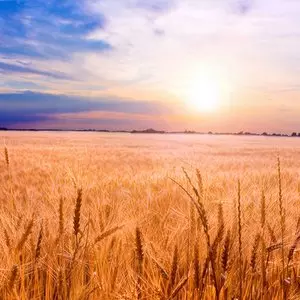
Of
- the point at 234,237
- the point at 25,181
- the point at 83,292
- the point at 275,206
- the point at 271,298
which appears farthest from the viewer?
the point at 25,181

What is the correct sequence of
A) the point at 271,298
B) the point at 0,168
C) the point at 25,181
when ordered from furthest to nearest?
the point at 0,168 < the point at 25,181 < the point at 271,298

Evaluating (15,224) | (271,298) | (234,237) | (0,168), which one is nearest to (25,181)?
(0,168)

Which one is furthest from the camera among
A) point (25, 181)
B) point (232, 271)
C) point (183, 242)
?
point (25, 181)

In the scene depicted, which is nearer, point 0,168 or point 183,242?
point 183,242

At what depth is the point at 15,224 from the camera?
7.52ft

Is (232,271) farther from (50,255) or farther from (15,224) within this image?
(15,224)

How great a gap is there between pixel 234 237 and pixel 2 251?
1357 mm

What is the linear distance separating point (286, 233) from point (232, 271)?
0.74 meters

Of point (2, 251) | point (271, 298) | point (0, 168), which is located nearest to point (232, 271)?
point (271, 298)

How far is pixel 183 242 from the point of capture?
7.17 feet

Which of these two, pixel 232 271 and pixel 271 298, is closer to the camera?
pixel 271 298

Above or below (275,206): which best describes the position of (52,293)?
below

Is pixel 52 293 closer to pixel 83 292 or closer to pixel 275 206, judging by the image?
pixel 83 292

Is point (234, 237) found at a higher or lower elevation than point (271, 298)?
higher
